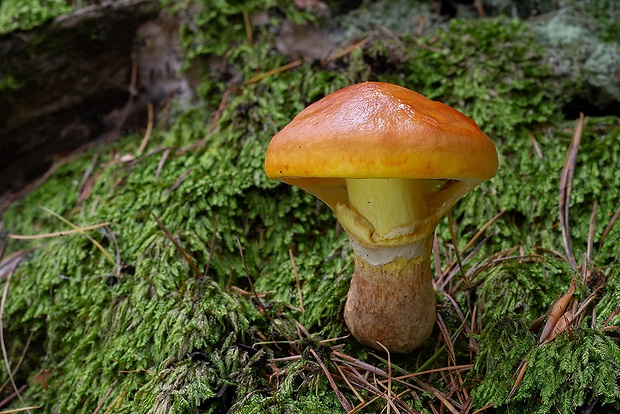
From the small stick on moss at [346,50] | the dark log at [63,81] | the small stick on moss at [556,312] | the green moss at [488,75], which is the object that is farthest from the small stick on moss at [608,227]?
the dark log at [63,81]

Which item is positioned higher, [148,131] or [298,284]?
[148,131]

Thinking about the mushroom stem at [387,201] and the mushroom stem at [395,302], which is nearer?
the mushroom stem at [387,201]

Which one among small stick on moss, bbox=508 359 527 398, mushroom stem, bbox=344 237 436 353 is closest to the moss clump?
small stick on moss, bbox=508 359 527 398

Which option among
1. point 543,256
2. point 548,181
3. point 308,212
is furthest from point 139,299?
point 548,181

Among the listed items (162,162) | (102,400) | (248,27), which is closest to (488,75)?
(248,27)

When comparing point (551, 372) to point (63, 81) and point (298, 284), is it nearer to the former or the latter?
point (298, 284)

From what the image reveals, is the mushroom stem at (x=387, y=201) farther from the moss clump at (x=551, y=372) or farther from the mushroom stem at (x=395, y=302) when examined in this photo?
the moss clump at (x=551, y=372)

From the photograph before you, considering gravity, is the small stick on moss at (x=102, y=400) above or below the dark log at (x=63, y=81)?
below
